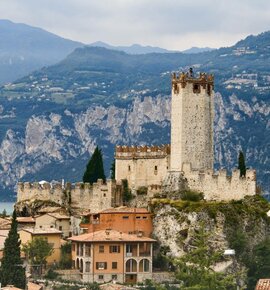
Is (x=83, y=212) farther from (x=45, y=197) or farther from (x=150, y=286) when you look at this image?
(x=150, y=286)

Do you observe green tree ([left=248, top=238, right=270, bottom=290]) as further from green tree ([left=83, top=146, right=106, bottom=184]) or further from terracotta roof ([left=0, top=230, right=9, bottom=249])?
terracotta roof ([left=0, top=230, right=9, bottom=249])

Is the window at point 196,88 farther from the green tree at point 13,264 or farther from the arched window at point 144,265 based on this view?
the green tree at point 13,264

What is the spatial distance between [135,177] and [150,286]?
14781 millimetres

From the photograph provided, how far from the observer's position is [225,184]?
104 meters

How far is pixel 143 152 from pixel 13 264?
20.2 metres

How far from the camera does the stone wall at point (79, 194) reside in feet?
358

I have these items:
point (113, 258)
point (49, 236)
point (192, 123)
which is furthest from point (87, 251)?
point (192, 123)

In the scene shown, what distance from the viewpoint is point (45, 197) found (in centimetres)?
11306

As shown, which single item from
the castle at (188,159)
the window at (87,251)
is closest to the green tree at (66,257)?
the window at (87,251)

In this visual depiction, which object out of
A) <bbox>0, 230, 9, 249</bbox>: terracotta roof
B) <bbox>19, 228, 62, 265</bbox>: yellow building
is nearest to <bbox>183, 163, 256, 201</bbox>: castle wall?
<bbox>19, 228, 62, 265</bbox>: yellow building

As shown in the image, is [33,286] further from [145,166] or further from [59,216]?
[145,166]

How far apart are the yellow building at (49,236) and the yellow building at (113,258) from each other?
2441 mm

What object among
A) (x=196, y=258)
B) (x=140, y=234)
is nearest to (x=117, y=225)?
(x=140, y=234)

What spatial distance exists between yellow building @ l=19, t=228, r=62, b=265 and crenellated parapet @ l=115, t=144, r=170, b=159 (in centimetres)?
902
